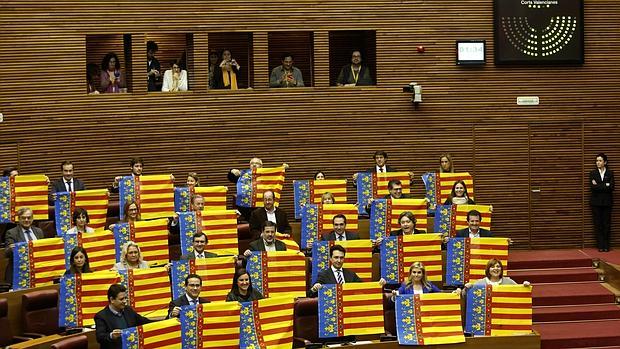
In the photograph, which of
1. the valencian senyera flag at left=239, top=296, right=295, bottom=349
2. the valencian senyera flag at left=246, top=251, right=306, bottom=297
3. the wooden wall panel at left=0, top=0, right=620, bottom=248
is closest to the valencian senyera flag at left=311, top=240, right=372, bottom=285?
the valencian senyera flag at left=246, top=251, right=306, bottom=297

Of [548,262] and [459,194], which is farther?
[548,262]

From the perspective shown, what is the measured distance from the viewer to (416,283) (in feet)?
26.1

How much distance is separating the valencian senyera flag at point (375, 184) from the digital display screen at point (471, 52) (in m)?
1.65

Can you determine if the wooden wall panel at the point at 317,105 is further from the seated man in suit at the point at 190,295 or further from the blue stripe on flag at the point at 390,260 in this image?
the seated man in suit at the point at 190,295

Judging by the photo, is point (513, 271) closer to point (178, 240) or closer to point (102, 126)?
point (178, 240)

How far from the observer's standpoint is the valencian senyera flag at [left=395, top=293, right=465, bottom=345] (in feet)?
25.0

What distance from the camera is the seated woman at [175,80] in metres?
10.8

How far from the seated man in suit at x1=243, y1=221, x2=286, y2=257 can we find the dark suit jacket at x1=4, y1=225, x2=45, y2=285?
153 centimetres

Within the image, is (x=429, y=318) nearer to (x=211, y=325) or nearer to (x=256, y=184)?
(x=211, y=325)

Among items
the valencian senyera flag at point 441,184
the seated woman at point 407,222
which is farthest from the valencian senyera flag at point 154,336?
the valencian senyera flag at point 441,184

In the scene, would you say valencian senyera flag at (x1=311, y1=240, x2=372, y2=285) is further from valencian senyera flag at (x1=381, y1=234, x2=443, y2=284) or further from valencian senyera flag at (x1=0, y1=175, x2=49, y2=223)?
valencian senyera flag at (x1=0, y1=175, x2=49, y2=223)

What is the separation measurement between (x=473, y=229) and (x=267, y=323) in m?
2.35

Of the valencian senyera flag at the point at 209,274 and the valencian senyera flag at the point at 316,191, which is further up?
the valencian senyera flag at the point at 316,191

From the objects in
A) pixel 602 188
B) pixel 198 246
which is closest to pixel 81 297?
pixel 198 246
